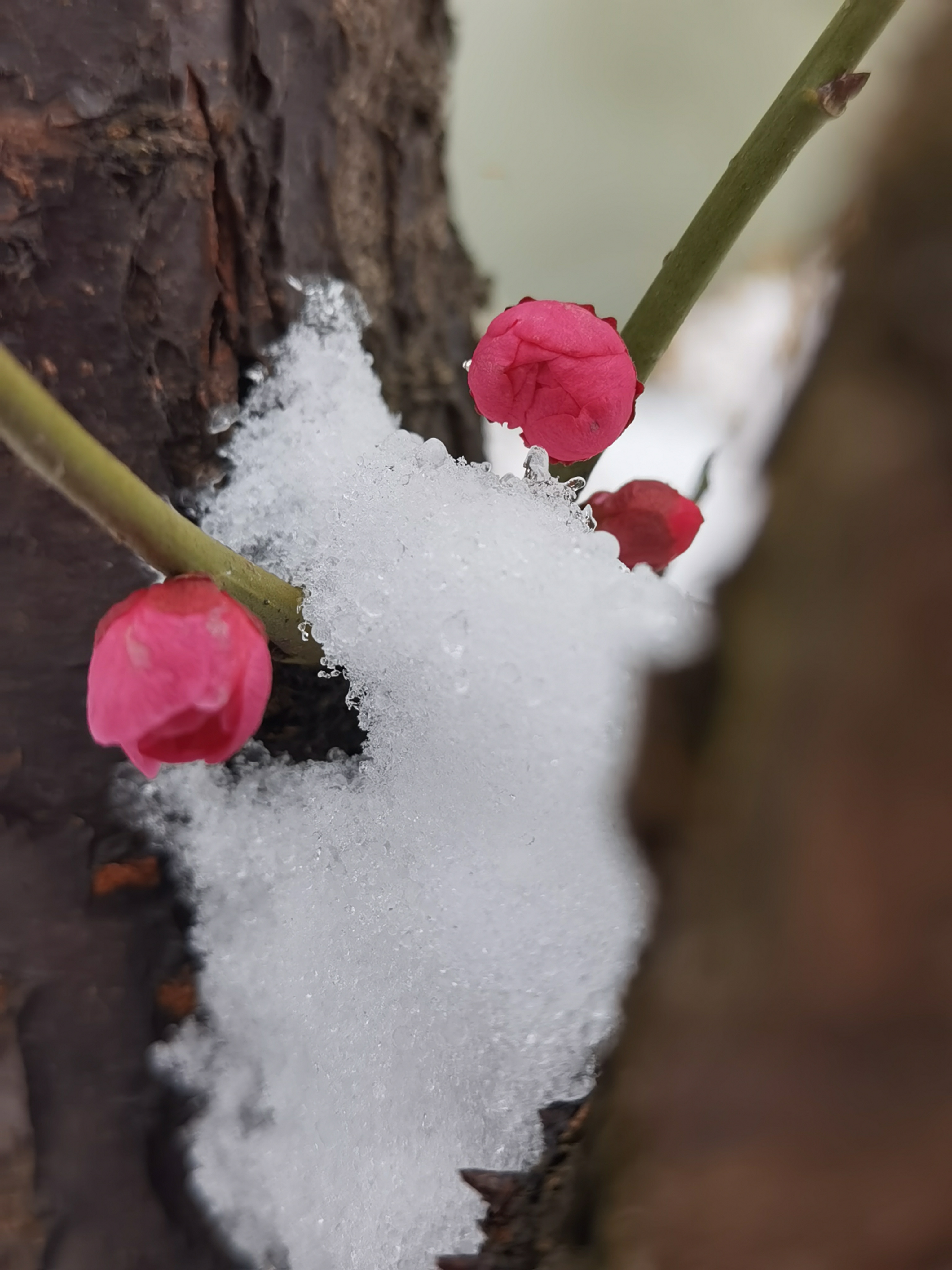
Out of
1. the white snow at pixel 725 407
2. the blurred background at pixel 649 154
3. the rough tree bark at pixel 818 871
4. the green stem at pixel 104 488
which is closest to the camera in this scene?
the green stem at pixel 104 488

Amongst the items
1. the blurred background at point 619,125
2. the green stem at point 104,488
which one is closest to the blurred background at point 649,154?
the blurred background at point 619,125

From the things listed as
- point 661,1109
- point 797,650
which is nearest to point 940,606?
point 797,650

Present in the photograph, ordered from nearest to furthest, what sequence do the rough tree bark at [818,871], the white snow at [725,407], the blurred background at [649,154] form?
the rough tree bark at [818,871] < the white snow at [725,407] < the blurred background at [649,154]

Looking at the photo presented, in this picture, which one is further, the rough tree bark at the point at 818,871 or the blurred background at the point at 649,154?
the blurred background at the point at 649,154

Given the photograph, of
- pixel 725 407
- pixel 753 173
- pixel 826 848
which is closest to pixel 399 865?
pixel 753 173

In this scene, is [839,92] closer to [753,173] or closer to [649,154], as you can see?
[753,173]

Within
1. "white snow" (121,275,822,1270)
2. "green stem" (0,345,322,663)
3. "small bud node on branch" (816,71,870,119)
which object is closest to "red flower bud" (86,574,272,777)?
"green stem" (0,345,322,663)

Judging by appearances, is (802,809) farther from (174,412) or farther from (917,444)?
(174,412)

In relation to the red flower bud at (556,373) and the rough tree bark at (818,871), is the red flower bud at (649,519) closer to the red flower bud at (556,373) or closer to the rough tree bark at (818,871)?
the red flower bud at (556,373)
